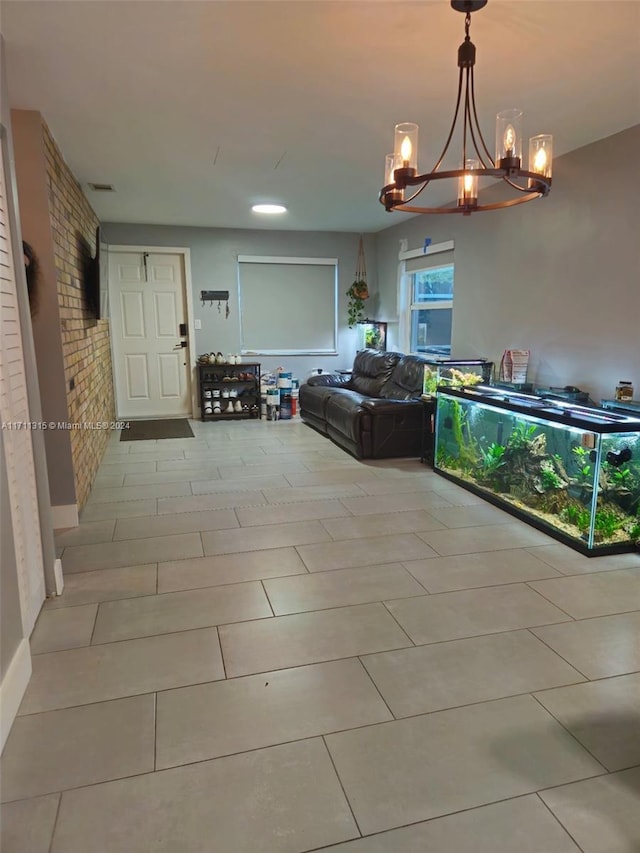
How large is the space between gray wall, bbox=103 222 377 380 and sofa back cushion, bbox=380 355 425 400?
1.95m

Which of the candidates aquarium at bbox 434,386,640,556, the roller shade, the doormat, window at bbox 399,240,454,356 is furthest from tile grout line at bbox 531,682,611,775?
the doormat

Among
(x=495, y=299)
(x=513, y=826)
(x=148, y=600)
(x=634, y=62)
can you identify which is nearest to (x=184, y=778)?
(x=513, y=826)

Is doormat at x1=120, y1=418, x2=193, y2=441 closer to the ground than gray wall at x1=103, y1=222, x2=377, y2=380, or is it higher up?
closer to the ground

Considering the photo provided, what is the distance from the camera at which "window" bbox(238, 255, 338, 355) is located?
23.7ft

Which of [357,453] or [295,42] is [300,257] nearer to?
[357,453]

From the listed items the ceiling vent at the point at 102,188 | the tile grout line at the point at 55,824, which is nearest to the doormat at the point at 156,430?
the ceiling vent at the point at 102,188

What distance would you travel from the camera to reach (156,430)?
20.8 ft

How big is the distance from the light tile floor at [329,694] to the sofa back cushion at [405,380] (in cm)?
220

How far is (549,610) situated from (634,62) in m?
2.56

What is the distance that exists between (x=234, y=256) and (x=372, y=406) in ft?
11.1

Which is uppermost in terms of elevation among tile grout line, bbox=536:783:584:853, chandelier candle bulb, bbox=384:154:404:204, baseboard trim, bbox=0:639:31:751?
chandelier candle bulb, bbox=384:154:404:204

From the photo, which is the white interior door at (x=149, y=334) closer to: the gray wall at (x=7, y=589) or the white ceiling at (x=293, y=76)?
the white ceiling at (x=293, y=76)

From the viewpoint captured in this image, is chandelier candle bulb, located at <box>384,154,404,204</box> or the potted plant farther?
the potted plant

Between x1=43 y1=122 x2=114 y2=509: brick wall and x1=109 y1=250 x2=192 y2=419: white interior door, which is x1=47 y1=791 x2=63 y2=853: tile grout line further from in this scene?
x1=109 y1=250 x2=192 y2=419: white interior door
